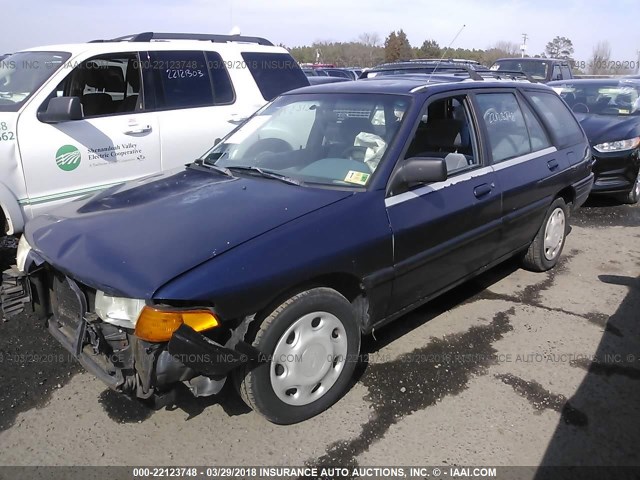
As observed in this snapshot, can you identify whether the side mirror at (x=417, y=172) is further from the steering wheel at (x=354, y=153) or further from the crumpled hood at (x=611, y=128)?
the crumpled hood at (x=611, y=128)

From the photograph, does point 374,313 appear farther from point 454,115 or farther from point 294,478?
point 454,115

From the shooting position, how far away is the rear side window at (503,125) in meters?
3.84

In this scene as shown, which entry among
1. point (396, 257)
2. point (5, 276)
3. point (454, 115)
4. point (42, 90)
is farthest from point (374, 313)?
point (42, 90)

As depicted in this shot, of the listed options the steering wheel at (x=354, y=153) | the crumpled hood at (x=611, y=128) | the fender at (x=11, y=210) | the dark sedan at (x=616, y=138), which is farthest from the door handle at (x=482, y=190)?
the crumpled hood at (x=611, y=128)

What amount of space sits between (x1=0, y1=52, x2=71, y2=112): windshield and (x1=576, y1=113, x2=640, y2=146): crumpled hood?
254 inches

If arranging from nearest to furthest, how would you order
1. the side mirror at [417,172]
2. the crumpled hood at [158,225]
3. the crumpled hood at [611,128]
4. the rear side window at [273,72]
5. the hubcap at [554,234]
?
the crumpled hood at [158,225], the side mirror at [417,172], the hubcap at [554,234], the rear side window at [273,72], the crumpled hood at [611,128]

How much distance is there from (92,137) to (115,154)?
252mm

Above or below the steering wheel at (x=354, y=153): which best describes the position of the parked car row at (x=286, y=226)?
below

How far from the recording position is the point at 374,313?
307 centimetres

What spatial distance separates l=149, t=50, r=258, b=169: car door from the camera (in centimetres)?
548

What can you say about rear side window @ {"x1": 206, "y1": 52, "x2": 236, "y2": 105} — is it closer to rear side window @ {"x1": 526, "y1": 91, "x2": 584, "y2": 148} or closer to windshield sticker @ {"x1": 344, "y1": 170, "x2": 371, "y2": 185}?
rear side window @ {"x1": 526, "y1": 91, "x2": 584, "y2": 148}

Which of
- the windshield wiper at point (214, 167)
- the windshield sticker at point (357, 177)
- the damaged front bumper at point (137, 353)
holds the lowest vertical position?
the damaged front bumper at point (137, 353)

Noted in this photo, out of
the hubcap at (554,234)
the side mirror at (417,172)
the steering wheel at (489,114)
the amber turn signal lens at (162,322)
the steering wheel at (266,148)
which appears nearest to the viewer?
the amber turn signal lens at (162,322)

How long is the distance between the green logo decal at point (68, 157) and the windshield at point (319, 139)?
5.74 ft
